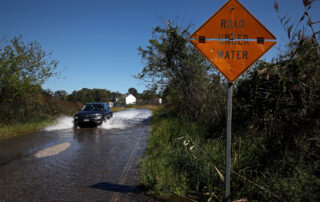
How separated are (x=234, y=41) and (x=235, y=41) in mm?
16

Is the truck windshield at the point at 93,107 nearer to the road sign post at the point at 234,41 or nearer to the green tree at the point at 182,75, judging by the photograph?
the green tree at the point at 182,75

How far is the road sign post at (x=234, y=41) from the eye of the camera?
3.22 m

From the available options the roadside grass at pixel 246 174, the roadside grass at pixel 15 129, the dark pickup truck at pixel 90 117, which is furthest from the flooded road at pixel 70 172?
the dark pickup truck at pixel 90 117

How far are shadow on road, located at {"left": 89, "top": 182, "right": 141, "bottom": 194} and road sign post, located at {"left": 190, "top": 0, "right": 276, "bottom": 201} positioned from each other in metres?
2.19

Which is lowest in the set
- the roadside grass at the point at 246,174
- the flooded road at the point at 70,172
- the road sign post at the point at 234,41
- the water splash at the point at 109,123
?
the flooded road at the point at 70,172

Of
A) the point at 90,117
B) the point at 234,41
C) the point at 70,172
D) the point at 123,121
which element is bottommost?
the point at 70,172

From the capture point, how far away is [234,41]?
324cm

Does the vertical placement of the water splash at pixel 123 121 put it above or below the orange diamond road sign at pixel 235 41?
below

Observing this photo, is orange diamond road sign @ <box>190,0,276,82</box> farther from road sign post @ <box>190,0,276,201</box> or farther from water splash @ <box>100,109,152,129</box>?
water splash @ <box>100,109,152,129</box>

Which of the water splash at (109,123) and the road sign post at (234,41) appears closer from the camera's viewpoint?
the road sign post at (234,41)

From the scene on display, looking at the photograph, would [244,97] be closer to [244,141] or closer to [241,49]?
[244,141]

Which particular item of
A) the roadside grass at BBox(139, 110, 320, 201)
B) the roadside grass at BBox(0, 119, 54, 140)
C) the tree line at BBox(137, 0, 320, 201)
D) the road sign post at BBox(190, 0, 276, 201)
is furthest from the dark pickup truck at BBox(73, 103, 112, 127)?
the road sign post at BBox(190, 0, 276, 201)

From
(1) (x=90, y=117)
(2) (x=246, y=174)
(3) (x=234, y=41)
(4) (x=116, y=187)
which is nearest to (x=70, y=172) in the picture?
(4) (x=116, y=187)

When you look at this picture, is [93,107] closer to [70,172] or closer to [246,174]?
[70,172]
